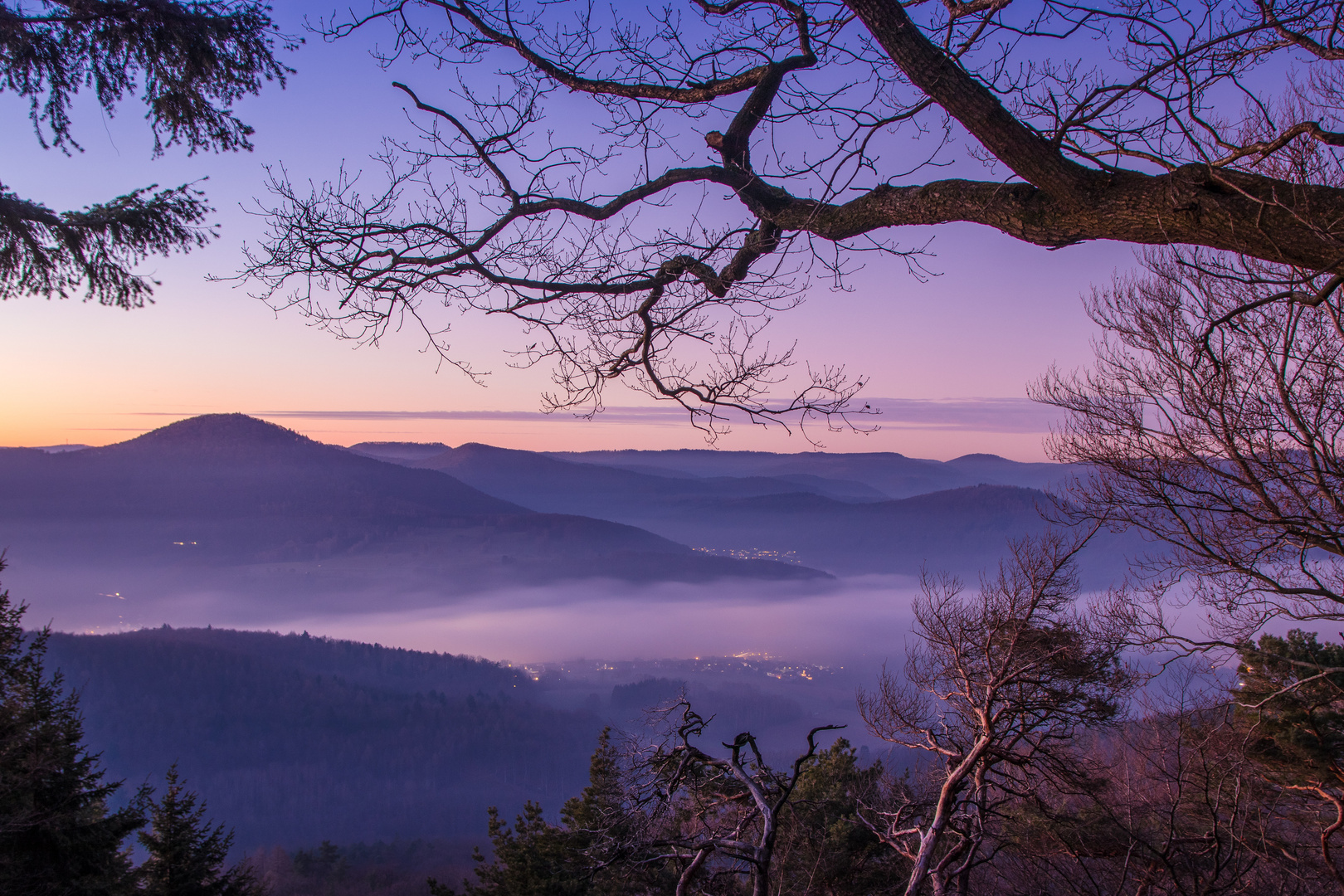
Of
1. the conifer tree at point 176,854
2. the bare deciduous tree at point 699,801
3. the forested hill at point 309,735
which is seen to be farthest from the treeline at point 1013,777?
the forested hill at point 309,735

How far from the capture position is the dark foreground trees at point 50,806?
8.92 m

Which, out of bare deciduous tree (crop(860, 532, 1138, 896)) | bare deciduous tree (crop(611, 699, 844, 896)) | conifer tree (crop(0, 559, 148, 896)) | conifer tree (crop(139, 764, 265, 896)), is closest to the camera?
bare deciduous tree (crop(611, 699, 844, 896))

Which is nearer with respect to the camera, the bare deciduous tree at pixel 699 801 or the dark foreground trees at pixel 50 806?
the bare deciduous tree at pixel 699 801

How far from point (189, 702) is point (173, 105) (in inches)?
5291

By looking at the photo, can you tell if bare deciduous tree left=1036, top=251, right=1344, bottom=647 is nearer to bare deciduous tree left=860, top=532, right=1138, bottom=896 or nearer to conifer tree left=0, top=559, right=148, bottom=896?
bare deciduous tree left=860, top=532, right=1138, bottom=896

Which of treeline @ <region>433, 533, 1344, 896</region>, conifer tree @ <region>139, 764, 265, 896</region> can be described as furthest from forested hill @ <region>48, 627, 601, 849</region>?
treeline @ <region>433, 533, 1344, 896</region>

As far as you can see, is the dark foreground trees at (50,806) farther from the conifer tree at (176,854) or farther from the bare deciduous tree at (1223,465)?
the bare deciduous tree at (1223,465)

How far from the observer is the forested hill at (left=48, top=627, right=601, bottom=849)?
3649 inches

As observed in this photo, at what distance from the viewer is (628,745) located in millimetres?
3799

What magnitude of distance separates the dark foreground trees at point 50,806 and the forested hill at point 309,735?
83710 mm

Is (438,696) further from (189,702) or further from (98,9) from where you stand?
(98,9)

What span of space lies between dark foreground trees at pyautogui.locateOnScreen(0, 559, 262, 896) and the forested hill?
275ft

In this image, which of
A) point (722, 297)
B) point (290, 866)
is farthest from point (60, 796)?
point (290, 866)

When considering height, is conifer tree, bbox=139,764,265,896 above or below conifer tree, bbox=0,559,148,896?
below
